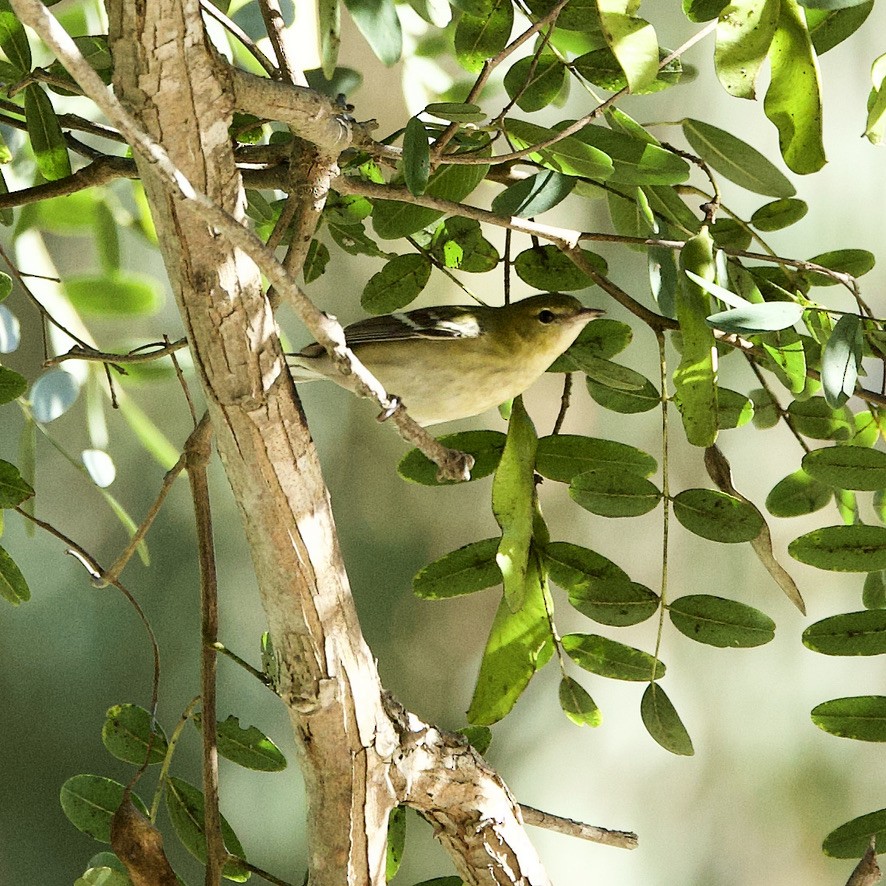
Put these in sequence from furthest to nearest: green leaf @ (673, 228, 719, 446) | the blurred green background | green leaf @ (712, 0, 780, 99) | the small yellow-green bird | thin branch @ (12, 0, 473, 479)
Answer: the blurred green background → the small yellow-green bird → green leaf @ (673, 228, 719, 446) → green leaf @ (712, 0, 780, 99) → thin branch @ (12, 0, 473, 479)

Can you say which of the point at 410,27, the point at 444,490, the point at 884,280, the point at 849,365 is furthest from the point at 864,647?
the point at 884,280

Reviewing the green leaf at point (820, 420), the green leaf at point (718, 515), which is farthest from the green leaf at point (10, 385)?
the green leaf at point (820, 420)

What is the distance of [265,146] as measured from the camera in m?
0.79

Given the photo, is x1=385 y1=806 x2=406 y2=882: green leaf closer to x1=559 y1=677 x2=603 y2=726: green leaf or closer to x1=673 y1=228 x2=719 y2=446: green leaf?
x1=559 y1=677 x2=603 y2=726: green leaf

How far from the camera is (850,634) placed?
81cm

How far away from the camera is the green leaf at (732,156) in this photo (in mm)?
740

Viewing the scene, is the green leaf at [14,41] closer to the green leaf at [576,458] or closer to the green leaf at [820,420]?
the green leaf at [576,458]

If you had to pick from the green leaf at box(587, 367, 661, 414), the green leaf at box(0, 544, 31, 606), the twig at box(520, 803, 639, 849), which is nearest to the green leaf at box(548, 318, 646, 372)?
the green leaf at box(587, 367, 661, 414)

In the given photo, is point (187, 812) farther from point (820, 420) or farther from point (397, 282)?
point (820, 420)

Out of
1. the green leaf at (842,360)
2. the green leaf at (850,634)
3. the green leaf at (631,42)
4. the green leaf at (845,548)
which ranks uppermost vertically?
the green leaf at (631,42)

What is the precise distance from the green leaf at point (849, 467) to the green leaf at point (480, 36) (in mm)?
375

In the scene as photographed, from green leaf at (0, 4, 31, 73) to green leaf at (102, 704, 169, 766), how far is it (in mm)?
481

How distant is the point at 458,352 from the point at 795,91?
0.67 metres

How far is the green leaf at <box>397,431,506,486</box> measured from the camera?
90cm
